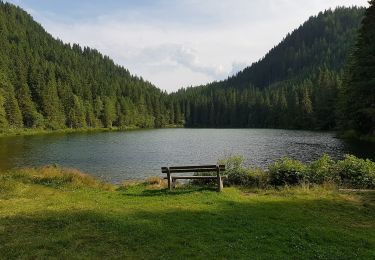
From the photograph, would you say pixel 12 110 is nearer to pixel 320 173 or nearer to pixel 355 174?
pixel 320 173

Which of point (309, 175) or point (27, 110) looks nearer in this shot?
point (309, 175)

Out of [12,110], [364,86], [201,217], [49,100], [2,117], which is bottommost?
[201,217]

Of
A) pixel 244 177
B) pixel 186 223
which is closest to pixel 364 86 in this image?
pixel 244 177

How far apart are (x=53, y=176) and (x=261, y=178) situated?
1385cm

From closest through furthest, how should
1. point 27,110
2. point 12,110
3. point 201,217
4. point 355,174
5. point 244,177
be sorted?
point 201,217, point 355,174, point 244,177, point 12,110, point 27,110

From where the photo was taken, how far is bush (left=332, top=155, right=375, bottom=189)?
76.8ft

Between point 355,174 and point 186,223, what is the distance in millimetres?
14615

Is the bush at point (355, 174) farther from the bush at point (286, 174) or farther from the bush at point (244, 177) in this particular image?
the bush at point (244, 177)

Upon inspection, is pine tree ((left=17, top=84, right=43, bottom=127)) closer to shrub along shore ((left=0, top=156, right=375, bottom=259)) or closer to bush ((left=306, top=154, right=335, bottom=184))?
shrub along shore ((left=0, top=156, right=375, bottom=259))

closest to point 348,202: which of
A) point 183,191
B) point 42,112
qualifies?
point 183,191

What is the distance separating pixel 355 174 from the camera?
24.5 m

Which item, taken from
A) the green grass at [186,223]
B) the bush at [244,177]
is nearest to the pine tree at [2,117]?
the green grass at [186,223]

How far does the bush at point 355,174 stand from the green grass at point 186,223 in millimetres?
2734

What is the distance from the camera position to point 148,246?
12141mm
